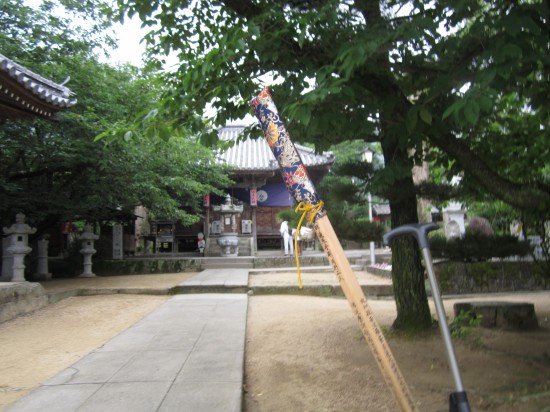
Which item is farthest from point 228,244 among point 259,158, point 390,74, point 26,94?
point 390,74

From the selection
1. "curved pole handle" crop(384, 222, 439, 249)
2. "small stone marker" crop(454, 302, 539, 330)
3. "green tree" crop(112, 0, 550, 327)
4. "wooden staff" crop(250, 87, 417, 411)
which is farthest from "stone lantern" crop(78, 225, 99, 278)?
"curved pole handle" crop(384, 222, 439, 249)

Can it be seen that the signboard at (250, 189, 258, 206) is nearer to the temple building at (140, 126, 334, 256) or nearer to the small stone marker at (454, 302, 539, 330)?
the temple building at (140, 126, 334, 256)

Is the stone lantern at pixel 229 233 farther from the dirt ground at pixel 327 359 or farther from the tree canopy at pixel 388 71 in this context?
the tree canopy at pixel 388 71

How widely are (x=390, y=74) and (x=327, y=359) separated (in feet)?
9.27

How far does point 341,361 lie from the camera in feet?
13.3

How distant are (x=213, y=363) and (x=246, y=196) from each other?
13.8 m

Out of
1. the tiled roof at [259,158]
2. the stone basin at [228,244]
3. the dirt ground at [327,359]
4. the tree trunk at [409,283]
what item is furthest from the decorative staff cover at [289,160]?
the tiled roof at [259,158]

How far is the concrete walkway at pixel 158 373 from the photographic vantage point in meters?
2.81

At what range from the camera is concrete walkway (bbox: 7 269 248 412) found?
281cm

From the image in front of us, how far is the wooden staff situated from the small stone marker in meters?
4.09

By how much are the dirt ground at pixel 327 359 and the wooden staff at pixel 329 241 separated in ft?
4.57

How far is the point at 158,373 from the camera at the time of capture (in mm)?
3469

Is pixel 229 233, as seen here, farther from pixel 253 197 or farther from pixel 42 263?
pixel 42 263

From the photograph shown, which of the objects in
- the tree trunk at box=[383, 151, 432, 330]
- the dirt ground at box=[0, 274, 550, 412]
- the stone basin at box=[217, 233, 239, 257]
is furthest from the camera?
the stone basin at box=[217, 233, 239, 257]
